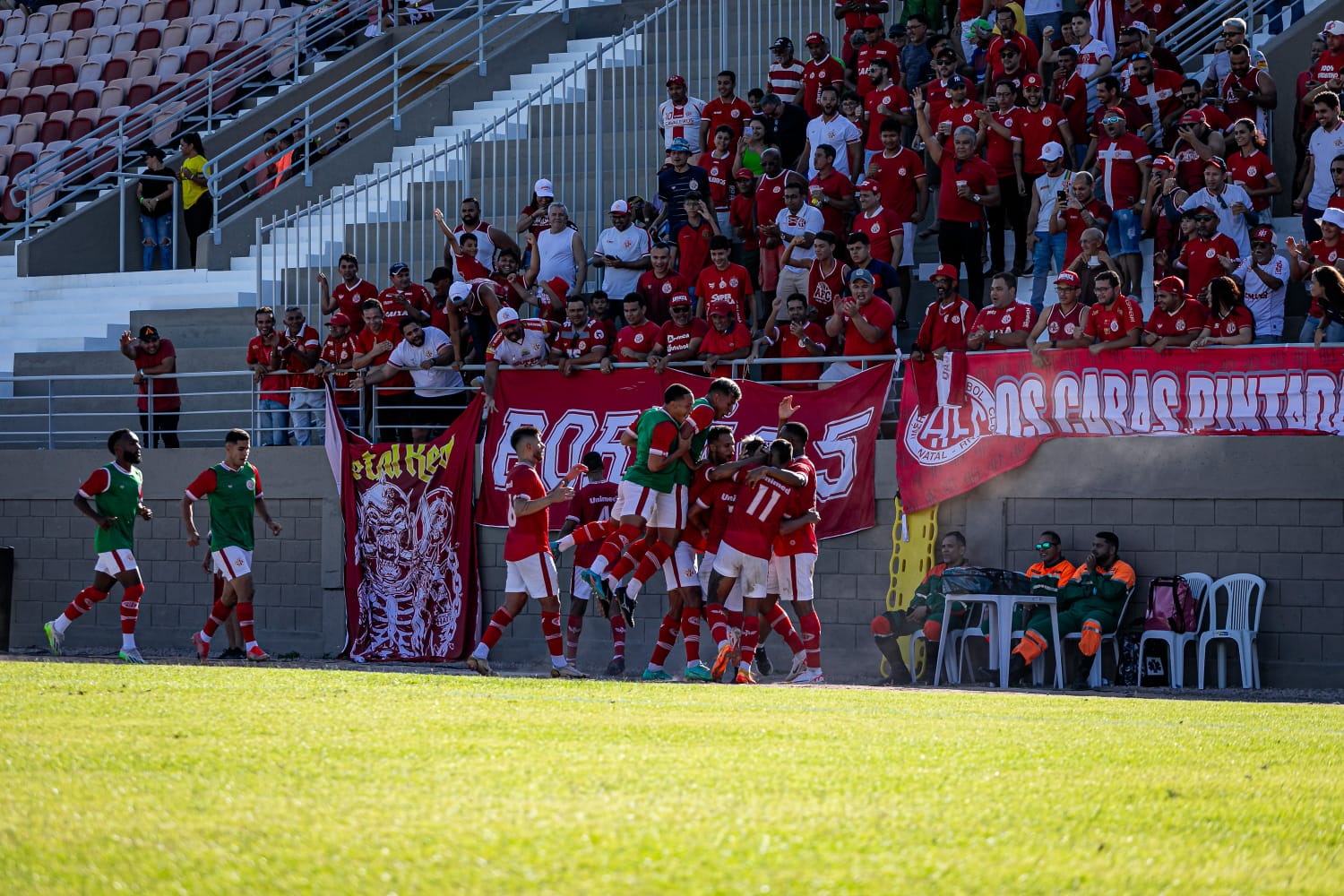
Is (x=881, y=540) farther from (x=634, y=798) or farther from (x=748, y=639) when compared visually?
(x=634, y=798)

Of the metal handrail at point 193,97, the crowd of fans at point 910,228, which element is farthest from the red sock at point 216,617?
the metal handrail at point 193,97

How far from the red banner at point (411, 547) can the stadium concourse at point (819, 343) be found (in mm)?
134

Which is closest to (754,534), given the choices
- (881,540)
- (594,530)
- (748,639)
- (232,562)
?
(748,639)

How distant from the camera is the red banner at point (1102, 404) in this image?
46.4ft

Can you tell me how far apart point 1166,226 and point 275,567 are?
9759 mm

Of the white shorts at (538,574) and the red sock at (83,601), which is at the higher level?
the white shorts at (538,574)

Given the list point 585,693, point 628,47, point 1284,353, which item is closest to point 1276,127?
point 1284,353

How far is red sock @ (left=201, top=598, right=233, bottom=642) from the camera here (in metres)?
15.9

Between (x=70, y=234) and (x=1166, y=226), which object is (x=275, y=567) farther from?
(x=1166, y=226)

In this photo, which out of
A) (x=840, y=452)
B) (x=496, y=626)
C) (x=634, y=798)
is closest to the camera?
(x=634, y=798)

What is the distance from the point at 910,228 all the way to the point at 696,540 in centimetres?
484

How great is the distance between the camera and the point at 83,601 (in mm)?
16250

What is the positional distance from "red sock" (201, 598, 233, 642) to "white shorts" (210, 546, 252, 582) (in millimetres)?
256

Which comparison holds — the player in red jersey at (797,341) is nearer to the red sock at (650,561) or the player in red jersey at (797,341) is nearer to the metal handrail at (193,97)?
the red sock at (650,561)
